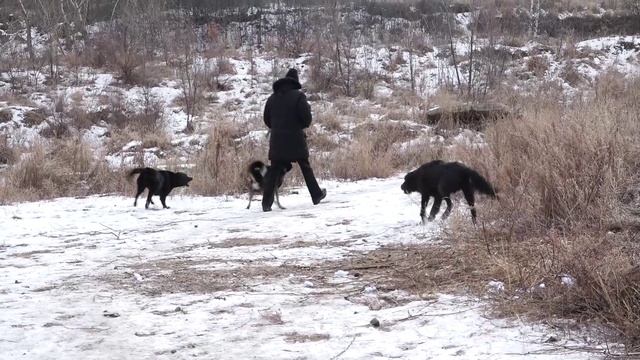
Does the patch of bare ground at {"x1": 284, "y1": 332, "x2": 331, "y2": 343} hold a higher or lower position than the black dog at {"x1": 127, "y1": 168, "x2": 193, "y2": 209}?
lower

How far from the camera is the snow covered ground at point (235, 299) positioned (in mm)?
2883

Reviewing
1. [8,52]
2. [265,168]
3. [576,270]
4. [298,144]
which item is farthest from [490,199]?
[8,52]

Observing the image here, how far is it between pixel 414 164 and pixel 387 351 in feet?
31.1

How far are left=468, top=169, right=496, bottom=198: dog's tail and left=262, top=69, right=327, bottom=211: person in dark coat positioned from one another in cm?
312

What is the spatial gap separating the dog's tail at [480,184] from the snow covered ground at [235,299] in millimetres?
307

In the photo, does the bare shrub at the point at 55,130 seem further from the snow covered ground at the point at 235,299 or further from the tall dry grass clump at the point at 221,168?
the snow covered ground at the point at 235,299

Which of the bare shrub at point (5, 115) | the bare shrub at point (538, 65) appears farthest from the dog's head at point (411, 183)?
the bare shrub at point (538, 65)

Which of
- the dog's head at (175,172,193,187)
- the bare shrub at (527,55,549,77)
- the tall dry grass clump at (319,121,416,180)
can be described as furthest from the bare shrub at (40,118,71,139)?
the bare shrub at (527,55,549,77)

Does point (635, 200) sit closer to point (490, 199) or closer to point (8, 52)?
point (490, 199)

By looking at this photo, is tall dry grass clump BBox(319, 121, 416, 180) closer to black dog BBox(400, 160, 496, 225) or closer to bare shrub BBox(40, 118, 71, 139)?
black dog BBox(400, 160, 496, 225)

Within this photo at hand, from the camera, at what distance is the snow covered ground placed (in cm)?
288

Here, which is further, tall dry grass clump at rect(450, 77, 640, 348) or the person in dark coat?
the person in dark coat

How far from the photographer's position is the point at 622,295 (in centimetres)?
282

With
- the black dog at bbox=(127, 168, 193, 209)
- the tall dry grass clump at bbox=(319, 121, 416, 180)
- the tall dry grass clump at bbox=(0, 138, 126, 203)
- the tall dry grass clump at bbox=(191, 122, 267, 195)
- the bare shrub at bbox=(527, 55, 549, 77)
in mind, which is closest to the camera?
the black dog at bbox=(127, 168, 193, 209)
